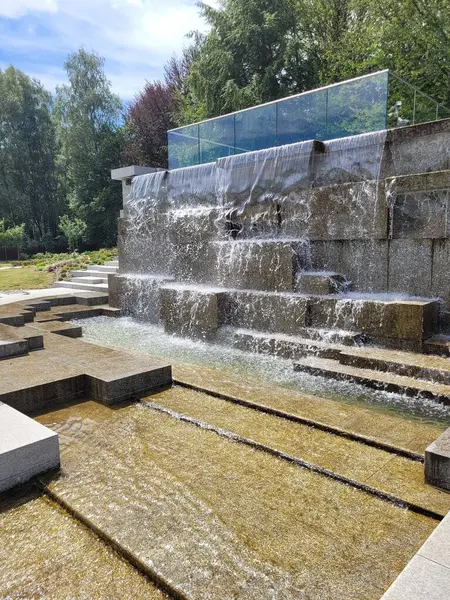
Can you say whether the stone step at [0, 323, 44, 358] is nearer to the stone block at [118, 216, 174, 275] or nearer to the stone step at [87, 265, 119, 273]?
the stone block at [118, 216, 174, 275]

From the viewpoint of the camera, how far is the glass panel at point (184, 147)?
11242 millimetres

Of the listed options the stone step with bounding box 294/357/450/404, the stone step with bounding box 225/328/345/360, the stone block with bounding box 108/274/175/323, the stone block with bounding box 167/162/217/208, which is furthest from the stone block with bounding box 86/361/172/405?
the stone block with bounding box 167/162/217/208

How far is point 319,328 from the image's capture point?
586cm

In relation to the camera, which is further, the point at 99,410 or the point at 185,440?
the point at 99,410

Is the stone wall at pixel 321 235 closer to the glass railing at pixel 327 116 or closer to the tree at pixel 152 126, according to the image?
the glass railing at pixel 327 116

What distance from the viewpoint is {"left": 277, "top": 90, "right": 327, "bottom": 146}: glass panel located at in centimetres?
823

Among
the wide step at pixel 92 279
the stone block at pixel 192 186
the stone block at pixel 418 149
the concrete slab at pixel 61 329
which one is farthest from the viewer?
the wide step at pixel 92 279

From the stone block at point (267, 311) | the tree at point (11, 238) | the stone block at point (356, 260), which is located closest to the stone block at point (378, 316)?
the stone block at point (267, 311)

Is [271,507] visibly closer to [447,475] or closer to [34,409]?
[447,475]

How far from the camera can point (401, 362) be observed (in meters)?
4.55

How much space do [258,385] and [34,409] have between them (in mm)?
2022

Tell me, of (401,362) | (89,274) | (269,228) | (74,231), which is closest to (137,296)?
(269,228)

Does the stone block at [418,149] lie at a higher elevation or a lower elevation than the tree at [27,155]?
Result: lower

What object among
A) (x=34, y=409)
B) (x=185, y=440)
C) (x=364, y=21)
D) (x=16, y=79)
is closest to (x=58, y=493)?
(x=185, y=440)
